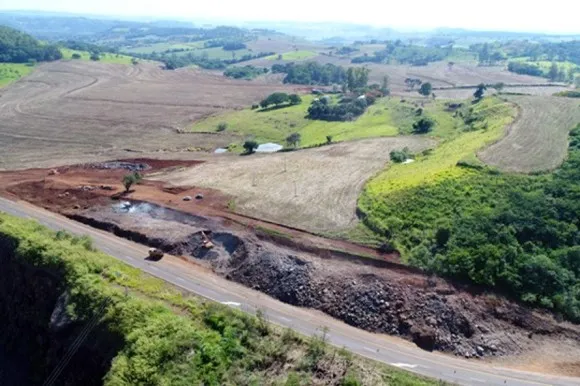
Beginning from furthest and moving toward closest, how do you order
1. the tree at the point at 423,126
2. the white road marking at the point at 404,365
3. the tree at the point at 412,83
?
the tree at the point at 412,83 < the tree at the point at 423,126 < the white road marking at the point at 404,365

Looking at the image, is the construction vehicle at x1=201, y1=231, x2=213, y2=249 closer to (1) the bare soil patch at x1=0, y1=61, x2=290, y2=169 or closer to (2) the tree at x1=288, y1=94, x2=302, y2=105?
(1) the bare soil patch at x1=0, y1=61, x2=290, y2=169

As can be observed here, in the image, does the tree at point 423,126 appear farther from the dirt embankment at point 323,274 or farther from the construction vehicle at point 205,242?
the construction vehicle at point 205,242

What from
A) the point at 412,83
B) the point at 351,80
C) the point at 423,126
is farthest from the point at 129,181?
the point at 412,83

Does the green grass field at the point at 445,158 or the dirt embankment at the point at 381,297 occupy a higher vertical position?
the green grass field at the point at 445,158

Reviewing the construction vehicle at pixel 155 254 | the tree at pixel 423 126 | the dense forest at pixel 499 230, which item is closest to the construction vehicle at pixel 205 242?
the construction vehicle at pixel 155 254

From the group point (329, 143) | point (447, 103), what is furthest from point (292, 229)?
point (447, 103)

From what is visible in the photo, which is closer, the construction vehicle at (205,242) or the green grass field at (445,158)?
the construction vehicle at (205,242)

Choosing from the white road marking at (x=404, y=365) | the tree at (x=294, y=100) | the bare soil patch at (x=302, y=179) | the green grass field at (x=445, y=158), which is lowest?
the tree at (x=294, y=100)

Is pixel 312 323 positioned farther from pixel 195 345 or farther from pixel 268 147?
pixel 268 147
